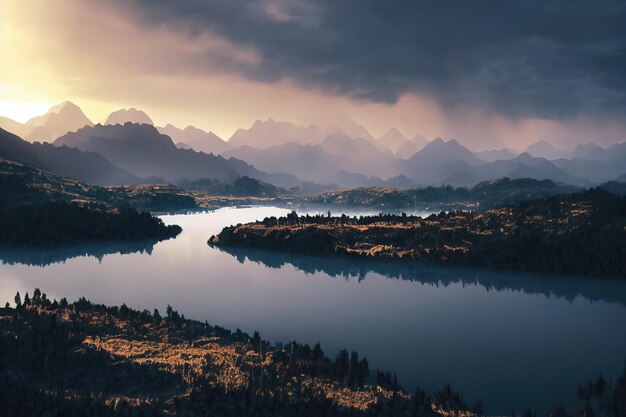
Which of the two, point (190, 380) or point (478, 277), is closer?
point (190, 380)

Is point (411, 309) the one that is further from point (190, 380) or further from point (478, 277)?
point (190, 380)

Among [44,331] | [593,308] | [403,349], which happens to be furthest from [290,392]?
[593,308]

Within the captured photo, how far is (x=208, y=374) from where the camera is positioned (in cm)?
6556

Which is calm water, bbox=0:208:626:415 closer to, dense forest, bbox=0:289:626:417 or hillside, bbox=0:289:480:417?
dense forest, bbox=0:289:626:417

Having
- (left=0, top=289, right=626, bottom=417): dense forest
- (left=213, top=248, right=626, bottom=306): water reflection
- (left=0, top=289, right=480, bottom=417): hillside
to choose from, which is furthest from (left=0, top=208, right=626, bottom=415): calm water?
(left=0, top=289, right=480, bottom=417): hillside

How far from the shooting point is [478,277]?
6437 inches

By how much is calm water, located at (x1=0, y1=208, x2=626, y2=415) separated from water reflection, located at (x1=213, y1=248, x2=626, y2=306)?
43 cm

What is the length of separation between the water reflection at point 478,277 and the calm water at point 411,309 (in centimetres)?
43

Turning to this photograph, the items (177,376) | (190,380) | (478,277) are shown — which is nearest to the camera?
(190,380)

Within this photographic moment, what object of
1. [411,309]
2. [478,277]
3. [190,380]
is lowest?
[411,309]

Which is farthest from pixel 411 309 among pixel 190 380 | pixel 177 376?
pixel 177 376

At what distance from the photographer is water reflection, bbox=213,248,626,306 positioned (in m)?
142

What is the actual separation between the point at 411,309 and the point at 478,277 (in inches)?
2219

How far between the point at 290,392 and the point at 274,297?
231 ft
